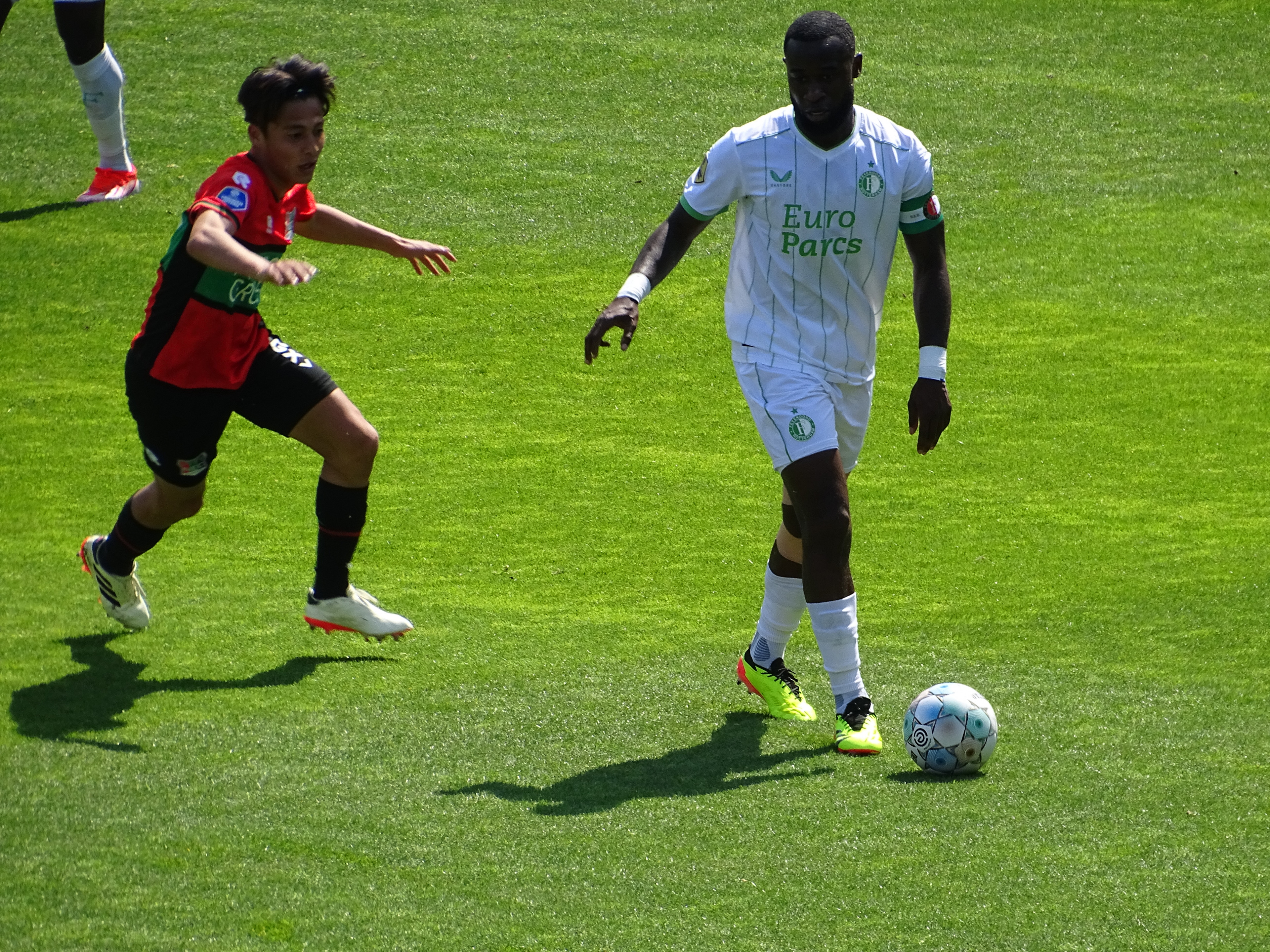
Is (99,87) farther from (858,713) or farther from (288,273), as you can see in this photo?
(858,713)

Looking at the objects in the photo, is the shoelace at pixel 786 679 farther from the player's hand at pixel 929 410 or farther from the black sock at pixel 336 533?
the black sock at pixel 336 533

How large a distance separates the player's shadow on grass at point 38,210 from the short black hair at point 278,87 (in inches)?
259

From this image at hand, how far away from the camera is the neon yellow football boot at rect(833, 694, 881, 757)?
5059mm

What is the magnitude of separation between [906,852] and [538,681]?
201cm

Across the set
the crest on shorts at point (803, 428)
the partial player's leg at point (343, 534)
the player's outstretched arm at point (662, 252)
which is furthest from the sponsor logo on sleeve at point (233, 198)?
the crest on shorts at point (803, 428)

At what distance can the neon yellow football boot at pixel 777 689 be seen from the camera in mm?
5523

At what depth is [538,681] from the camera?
582 centimetres

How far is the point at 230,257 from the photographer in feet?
16.6

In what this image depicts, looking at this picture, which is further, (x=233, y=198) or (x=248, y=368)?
(x=248, y=368)

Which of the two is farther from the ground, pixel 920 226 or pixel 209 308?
pixel 920 226

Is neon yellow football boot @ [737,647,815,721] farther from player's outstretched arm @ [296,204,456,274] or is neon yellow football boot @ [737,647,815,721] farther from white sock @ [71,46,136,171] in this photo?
white sock @ [71,46,136,171]

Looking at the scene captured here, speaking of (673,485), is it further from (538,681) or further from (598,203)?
(598,203)

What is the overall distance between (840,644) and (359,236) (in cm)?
256

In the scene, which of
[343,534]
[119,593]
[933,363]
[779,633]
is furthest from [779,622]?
[119,593]
